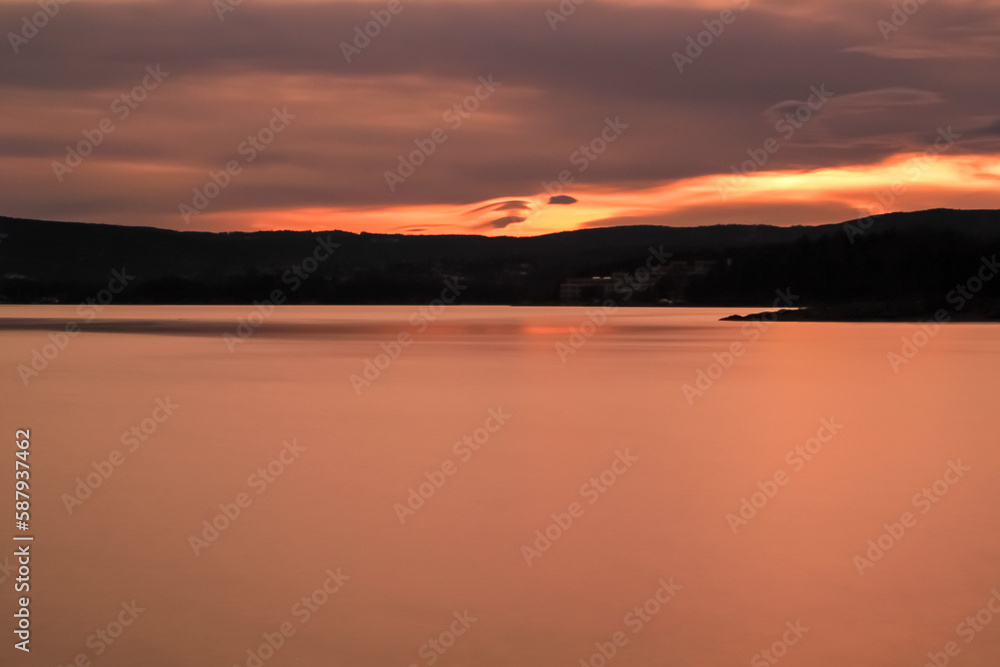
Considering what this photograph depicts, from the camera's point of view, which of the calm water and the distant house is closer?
the calm water

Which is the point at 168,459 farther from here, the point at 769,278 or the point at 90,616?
the point at 769,278

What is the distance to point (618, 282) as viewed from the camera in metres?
126

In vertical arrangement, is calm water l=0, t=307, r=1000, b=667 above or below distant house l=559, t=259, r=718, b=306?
below

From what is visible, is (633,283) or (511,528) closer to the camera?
(511,528)

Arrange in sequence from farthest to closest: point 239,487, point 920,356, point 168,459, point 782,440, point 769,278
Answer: point 769,278 < point 920,356 < point 782,440 < point 168,459 < point 239,487

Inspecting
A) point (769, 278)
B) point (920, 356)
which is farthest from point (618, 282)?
point (920, 356)

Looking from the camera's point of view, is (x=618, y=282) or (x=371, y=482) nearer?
(x=371, y=482)

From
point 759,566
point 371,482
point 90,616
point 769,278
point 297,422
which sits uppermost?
point 769,278

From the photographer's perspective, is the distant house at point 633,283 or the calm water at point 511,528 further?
the distant house at point 633,283

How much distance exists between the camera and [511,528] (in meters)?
8.21

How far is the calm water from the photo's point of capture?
18.8 feet

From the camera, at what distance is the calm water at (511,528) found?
5734mm

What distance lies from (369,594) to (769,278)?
101180mm

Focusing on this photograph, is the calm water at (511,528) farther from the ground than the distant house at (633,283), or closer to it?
closer to it
